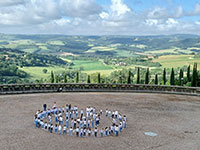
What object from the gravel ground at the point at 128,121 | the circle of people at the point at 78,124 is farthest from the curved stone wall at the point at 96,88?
the circle of people at the point at 78,124

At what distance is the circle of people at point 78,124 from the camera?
29242mm

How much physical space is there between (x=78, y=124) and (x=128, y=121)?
613 cm

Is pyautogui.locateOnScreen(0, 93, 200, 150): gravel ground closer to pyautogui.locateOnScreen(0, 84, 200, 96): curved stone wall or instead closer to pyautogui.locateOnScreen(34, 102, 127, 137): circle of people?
pyautogui.locateOnScreen(34, 102, 127, 137): circle of people

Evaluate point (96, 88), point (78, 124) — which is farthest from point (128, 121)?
point (96, 88)

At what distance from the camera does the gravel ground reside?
1016 inches

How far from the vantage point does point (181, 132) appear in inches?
1222

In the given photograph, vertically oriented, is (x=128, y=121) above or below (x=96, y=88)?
below

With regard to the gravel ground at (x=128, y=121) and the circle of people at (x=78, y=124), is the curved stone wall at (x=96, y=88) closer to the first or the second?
the gravel ground at (x=128, y=121)

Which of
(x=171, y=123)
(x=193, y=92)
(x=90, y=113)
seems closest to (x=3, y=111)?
(x=90, y=113)

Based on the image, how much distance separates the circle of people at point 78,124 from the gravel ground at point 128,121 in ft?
3.11

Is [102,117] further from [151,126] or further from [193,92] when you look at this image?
[193,92]

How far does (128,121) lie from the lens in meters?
34.3

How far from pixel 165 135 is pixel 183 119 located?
26.6 feet

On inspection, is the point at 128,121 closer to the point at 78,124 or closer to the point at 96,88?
the point at 78,124
